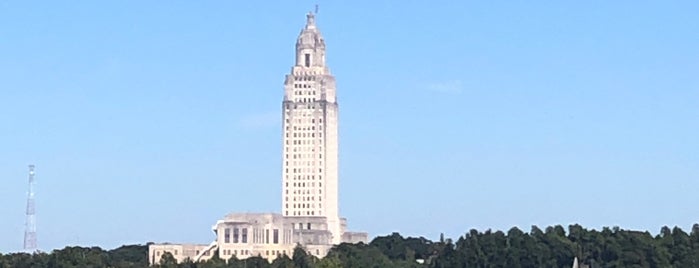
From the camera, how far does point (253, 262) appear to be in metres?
142

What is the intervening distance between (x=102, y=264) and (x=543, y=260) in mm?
35082

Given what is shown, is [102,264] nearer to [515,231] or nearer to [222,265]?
[222,265]

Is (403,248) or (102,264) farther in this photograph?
(403,248)

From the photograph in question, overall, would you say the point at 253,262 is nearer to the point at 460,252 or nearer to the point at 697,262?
the point at 460,252

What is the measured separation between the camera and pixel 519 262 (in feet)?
463

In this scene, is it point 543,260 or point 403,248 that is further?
point 403,248

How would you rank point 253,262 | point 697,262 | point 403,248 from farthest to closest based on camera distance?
Result: point 403,248 → point 253,262 → point 697,262

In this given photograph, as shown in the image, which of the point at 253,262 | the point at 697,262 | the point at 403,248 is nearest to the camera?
the point at 697,262

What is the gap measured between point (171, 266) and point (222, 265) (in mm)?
3974

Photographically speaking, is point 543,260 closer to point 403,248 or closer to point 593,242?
point 593,242

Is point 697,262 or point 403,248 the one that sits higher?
point 403,248

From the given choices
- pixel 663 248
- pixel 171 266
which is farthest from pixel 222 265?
pixel 663 248

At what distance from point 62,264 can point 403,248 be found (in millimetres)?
61576

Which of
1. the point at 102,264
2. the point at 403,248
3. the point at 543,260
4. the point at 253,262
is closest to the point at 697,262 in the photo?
the point at 543,260
